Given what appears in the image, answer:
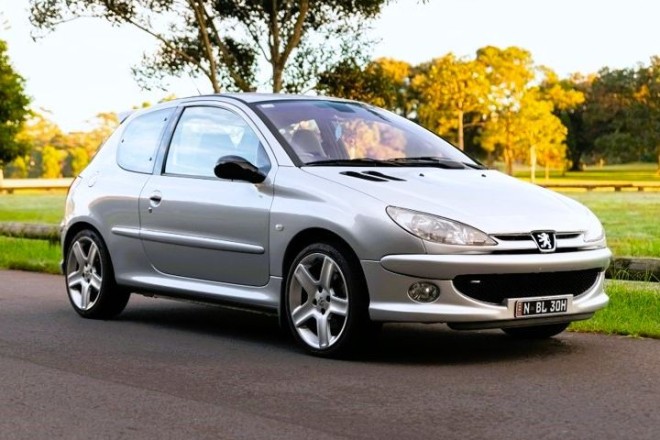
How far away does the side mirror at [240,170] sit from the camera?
773 centimetres

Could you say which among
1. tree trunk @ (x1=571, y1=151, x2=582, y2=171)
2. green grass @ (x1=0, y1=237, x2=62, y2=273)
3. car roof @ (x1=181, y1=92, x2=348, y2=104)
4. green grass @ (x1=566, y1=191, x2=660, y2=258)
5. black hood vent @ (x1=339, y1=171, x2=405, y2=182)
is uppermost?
car roof @ (x1=181, y1=92, x2=348, y2=104)

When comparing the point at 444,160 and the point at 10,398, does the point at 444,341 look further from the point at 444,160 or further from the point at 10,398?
the point at 10,398

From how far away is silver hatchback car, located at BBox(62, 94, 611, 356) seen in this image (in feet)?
22.5

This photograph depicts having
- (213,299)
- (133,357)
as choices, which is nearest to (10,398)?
(133,357)

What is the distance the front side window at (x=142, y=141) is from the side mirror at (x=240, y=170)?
1291 millimetres

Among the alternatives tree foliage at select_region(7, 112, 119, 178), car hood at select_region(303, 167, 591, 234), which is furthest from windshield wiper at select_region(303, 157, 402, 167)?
tree foliage at select_region(7, 112, 119, 178)

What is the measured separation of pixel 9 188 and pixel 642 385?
6733 centimetres

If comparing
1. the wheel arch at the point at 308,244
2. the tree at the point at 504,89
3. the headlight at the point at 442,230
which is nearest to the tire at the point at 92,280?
the wheel arch at the point at 308,244

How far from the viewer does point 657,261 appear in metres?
10.1

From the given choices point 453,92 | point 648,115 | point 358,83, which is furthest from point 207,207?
point 648,115

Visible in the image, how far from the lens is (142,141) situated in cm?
920

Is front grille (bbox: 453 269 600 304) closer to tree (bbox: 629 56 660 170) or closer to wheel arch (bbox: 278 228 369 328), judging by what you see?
wheel arch (bbox: 278 228 369 328)

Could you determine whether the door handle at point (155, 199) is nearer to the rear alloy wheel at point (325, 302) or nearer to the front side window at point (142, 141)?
the front side window at point (142, 141)

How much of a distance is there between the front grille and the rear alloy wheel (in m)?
0.61
